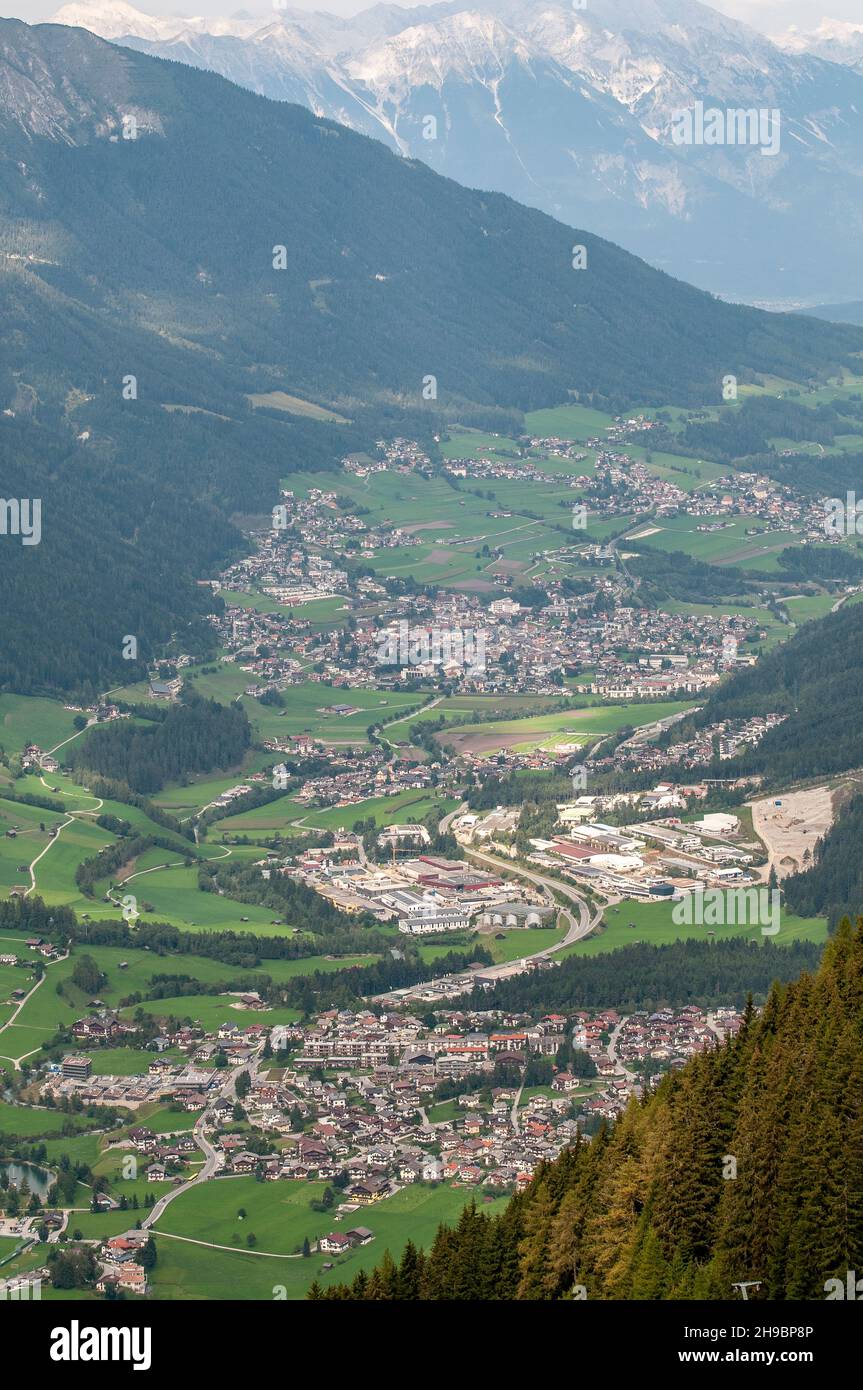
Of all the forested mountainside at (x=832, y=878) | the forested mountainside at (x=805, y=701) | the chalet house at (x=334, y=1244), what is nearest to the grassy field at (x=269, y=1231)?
the chalet house at (x=334, y=1244)

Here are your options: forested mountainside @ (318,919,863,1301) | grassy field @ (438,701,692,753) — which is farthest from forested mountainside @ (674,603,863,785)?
forested mountainside @ (318,919,863,1301)

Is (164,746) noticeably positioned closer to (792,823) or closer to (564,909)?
(792,823)

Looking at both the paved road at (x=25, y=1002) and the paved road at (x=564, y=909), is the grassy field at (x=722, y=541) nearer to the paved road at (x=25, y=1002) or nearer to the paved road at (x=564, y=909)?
the paved road at (x=564, y=909)

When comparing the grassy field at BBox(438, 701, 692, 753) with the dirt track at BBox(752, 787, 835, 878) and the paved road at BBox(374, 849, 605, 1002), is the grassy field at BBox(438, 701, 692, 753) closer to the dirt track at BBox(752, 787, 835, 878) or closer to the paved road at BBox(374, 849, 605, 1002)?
the dirt track at BBox(752, 787, 835, 878)

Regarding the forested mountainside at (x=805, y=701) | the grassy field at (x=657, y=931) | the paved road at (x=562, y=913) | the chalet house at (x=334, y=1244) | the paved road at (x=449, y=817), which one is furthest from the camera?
the forested mountainside at (x=805, y=701)

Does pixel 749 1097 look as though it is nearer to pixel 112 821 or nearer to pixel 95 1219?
pixel 95 1219

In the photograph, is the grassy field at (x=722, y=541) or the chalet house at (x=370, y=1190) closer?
the chalet house at (x=370, y=1190)
